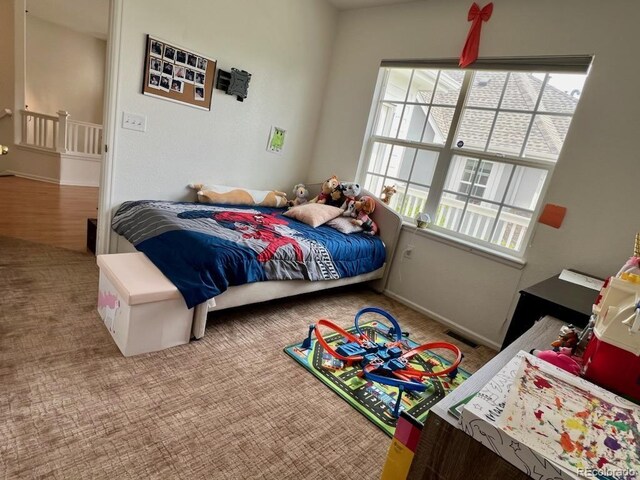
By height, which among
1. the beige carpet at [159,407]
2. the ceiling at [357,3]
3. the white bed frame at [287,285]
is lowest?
the beige carpet at [159,407]

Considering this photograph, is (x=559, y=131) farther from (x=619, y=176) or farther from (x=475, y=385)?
(x=475, y=385)

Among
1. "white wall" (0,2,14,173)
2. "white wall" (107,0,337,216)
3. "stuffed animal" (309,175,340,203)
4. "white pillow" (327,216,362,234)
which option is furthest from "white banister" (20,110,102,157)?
"white pillow" (327,216,362,234)

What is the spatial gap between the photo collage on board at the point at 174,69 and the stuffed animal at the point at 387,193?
5.93 ft

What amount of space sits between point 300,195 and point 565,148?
90.1 inches

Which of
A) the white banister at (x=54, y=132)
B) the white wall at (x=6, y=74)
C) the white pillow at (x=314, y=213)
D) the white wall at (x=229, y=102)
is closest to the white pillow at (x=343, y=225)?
the white pillow at (x=314, y=213)

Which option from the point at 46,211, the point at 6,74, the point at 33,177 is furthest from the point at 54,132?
the point at 46,211

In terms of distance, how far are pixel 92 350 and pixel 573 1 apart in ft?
11.6

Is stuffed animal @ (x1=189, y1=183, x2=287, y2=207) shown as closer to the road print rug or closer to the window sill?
the window sill

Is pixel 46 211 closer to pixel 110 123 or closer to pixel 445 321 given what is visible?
pixel 110 123

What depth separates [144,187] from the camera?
2760 mm

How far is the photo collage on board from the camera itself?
2.53m

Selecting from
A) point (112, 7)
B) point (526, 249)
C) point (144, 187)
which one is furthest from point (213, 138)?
point (526, 249)

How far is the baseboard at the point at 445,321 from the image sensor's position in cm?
264

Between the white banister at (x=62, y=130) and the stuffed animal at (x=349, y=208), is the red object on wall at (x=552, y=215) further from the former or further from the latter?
the white banister at (x=62, y=130)
